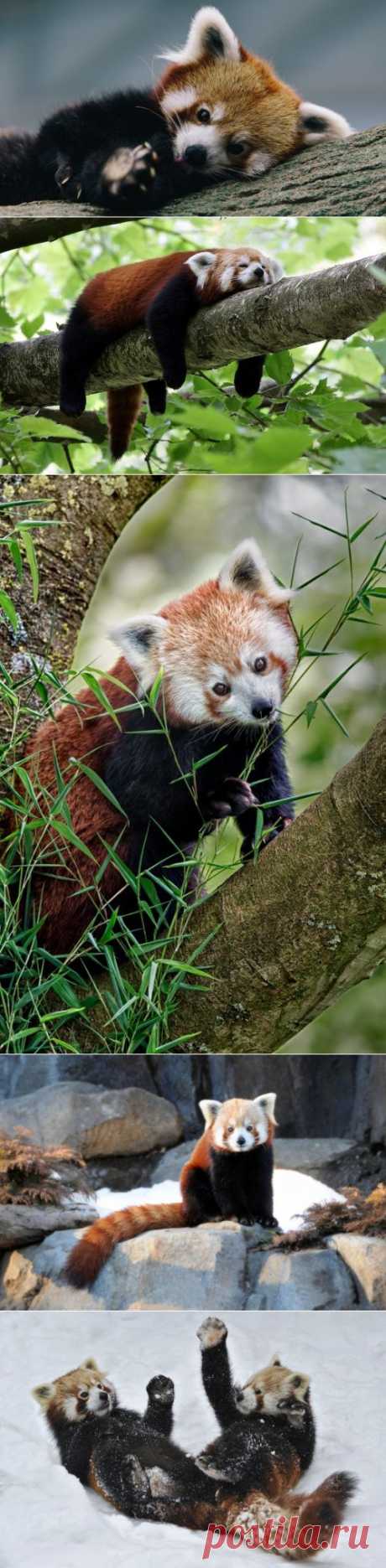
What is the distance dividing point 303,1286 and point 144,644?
1.01 metres

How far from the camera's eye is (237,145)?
79.2 inches

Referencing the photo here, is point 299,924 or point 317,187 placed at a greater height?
point 317,187

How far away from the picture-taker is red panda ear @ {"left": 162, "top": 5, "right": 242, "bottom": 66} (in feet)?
6.51

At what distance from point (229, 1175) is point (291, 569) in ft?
3.15

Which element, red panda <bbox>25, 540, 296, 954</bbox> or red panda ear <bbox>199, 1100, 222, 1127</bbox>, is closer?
red panda ear <bbox>199, 1100, 222, 1127</bbox>

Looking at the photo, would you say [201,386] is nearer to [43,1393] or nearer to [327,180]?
[327,180]

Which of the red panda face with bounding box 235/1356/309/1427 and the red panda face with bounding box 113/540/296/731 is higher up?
the red panda face with bounding box 113/540/296/731

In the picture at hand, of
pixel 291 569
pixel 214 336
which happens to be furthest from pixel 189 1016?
pixel 214 336

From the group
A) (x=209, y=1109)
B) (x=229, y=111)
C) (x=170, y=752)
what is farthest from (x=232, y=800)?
(x=229, y=111)

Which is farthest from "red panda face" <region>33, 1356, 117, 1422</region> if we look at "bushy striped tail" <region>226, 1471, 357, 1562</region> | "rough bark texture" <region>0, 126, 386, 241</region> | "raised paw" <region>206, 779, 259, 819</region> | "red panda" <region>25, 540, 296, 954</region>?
"rough bark texture" <region>0, 126, 386, 241</region>

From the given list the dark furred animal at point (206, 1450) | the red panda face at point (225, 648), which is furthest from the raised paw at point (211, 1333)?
the red panda face at point (225, 648)

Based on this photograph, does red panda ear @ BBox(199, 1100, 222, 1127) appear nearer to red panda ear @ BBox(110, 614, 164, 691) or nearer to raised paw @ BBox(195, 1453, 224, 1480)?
raised paw @ BBox(195, 1453, 224, 1480)

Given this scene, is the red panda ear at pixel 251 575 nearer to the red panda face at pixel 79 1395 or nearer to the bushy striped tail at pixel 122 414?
the bushy striped tail at pixel 122 414

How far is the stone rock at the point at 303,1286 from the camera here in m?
1.64
